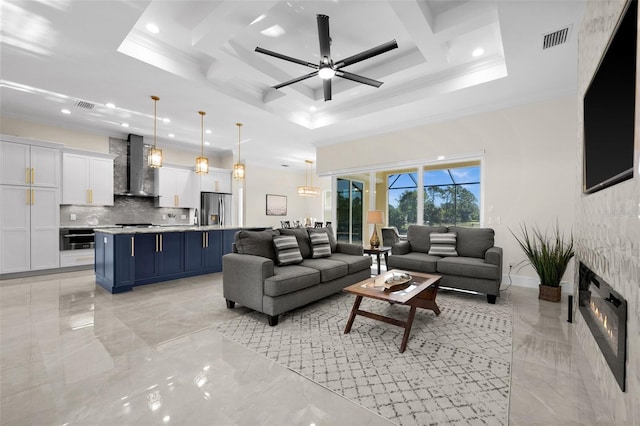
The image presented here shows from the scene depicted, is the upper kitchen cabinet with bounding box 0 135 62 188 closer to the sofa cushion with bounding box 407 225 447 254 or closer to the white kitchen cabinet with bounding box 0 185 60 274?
the white kitchen cabinet with bounding box 0 185 60 274

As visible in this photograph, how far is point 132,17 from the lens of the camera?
265 centimetres

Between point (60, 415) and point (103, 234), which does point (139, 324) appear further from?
point (103, 234)

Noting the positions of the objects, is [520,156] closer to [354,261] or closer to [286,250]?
[354,261]

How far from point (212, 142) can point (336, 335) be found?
20.6 ft

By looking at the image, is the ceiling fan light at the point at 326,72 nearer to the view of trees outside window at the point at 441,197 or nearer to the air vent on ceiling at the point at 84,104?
the view of trees outside window at the point at 441,197

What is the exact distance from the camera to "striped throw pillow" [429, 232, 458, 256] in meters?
4.20

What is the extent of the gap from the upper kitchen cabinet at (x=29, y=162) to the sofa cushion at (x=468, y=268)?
22.8ft

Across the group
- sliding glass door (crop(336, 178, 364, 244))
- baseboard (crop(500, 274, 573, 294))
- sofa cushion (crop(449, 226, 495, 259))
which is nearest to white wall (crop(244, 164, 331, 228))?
sliding glass door (crop(336, 178, 364, 244))

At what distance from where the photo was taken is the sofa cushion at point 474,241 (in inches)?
161

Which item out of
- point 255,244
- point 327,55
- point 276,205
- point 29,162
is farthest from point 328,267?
point 276,205

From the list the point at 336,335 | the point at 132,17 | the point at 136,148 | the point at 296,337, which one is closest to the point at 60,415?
the point at 296,337

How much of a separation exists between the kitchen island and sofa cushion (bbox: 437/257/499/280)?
3.91m

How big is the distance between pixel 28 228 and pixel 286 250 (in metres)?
4.99

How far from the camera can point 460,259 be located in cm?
389
